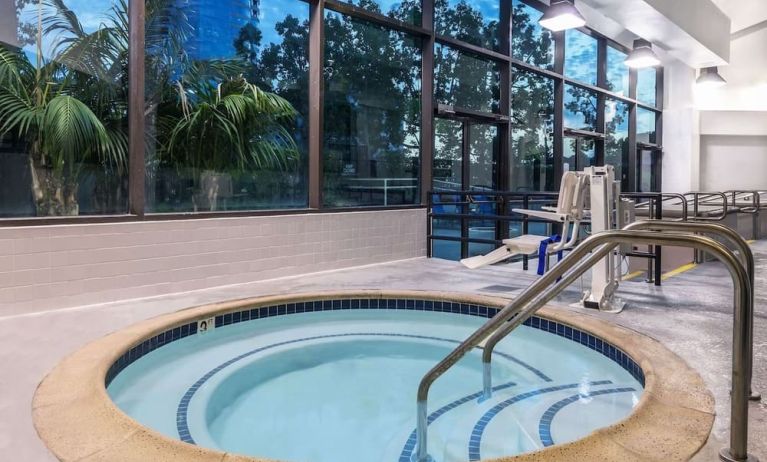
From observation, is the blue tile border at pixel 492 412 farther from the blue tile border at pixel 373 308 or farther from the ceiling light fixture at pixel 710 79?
the ceiling light fixture at pixel 710 79

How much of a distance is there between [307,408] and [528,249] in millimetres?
2100

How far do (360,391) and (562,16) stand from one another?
154 inches

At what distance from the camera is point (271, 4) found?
4.66 m

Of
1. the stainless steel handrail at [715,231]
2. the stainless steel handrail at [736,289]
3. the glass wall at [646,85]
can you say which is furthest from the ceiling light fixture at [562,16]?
the glass wall at [646,85]

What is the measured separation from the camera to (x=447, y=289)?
13.3 ft

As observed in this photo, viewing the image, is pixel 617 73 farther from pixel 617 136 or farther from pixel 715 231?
pixel 715 231

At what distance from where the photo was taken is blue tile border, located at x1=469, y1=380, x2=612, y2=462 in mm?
2094

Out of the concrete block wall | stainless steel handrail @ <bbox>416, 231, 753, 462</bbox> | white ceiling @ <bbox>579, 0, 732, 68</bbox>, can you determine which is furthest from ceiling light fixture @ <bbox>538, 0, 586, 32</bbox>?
stainless steel handrail @ <bbox>416, 231, 753, 462</bbox>

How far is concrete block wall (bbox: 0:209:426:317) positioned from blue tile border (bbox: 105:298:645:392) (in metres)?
0.79

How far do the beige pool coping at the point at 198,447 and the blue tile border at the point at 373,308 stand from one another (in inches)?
3.6

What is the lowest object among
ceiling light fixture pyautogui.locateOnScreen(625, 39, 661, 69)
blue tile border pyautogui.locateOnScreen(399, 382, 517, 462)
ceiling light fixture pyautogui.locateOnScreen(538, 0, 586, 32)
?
blue tile border pyautogui.locateOnScreen(399, 382, 517, 462)

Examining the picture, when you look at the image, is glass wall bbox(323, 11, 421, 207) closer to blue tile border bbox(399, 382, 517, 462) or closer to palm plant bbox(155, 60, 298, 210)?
palm plant bbox(155, 60, 298, 210)

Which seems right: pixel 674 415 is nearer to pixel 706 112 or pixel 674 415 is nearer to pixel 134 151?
pixel 134 151

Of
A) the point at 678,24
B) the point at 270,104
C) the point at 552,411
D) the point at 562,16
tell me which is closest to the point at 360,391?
the point at 552,411
